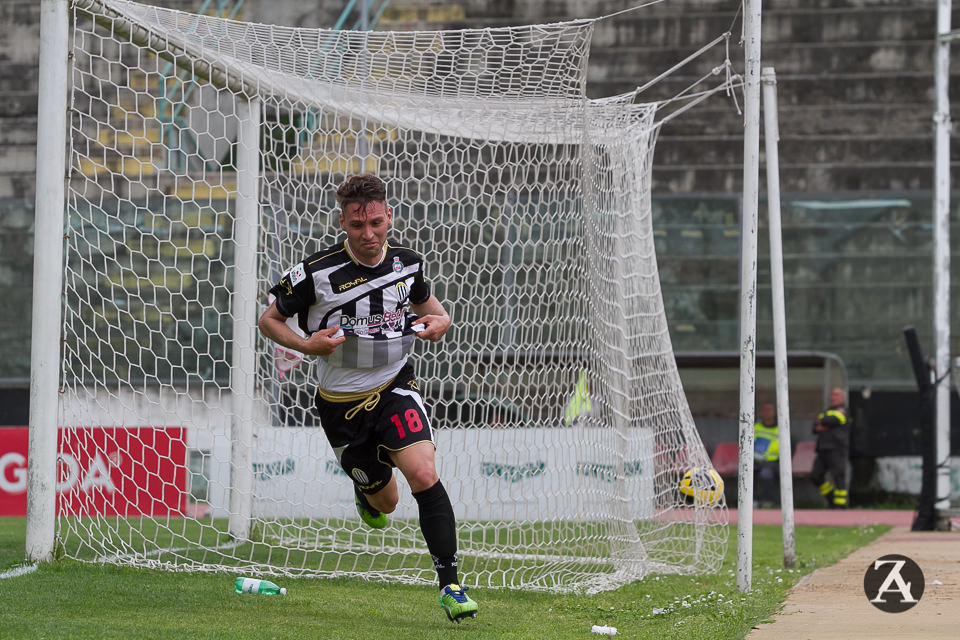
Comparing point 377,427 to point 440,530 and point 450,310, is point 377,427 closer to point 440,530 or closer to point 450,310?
point 440,530

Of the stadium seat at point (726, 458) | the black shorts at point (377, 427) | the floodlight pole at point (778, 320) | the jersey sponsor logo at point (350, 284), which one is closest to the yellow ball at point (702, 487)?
the floodlight pole at point (778, 320)

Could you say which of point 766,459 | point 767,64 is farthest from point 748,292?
point 767,64

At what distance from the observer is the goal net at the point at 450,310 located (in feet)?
22.9

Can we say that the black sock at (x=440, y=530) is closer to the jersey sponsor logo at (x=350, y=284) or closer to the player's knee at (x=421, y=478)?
the player's knee at (x=421, y=478)

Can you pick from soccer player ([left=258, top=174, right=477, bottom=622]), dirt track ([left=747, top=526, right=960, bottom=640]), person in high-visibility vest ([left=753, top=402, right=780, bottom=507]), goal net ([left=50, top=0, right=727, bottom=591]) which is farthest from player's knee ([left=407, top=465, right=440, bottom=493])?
person in high-visibility vest ([left=753, top=402, right=780, bottom=507])

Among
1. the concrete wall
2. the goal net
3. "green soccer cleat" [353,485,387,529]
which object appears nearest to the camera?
A: "green soccer cleat" [353,485,387,529]

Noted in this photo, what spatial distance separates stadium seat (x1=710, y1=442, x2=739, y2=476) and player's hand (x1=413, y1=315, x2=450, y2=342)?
12275 millimetres

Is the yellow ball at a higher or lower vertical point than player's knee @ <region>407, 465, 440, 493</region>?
lower

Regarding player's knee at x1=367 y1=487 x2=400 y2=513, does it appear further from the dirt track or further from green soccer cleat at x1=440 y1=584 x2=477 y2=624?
the dirt track

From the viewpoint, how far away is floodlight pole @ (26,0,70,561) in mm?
6258

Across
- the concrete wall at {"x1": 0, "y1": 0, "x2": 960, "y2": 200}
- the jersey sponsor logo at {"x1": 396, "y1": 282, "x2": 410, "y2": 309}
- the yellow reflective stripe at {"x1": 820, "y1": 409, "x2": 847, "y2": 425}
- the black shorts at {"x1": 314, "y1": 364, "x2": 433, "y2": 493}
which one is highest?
the concrete wall at {"x1": 0, "y1": 0, "x2": 960, "y2": 200}

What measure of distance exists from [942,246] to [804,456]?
4.89 meters

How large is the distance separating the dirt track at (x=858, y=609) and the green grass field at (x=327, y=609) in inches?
6.1

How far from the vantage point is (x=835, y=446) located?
1617cm
